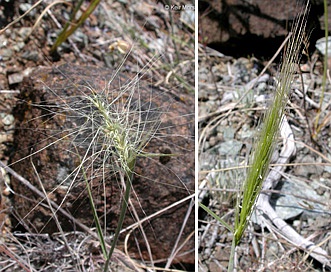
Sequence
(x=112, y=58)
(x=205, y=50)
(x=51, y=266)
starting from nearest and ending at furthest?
1. (x=51, y=266)
2. (x=112, y=58)
3. (x=205, y=50)

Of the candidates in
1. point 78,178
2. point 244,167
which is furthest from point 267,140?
point 78,178

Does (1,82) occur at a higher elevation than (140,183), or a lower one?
higher

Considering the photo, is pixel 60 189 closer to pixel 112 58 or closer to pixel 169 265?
pixel 169 265

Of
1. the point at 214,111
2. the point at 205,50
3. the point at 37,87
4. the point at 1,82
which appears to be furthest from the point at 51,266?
the point at 205,50

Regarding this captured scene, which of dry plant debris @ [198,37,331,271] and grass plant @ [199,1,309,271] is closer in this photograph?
grass plant @ [199,1,309,271]

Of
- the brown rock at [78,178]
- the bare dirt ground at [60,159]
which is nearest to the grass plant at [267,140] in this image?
the bare dirt ground at [60,159]

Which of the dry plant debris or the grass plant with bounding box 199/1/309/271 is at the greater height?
the grass plant with bounding box 199/1/309/271

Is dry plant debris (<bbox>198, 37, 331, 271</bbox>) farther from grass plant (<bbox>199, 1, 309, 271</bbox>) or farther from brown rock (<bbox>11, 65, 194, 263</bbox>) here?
grass plant (<bbox>199, 1, 309, 271</bbox>)

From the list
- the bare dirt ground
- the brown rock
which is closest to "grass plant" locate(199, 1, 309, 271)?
the bare dirt ground

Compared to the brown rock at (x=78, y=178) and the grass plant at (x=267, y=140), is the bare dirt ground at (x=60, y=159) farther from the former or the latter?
the grass plant at (x=267, y=140)
